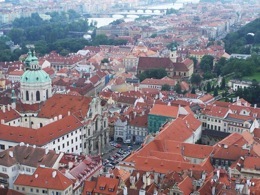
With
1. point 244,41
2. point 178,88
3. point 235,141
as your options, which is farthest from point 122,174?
point 244,41

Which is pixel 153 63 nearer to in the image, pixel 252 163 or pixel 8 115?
pixel 8 115

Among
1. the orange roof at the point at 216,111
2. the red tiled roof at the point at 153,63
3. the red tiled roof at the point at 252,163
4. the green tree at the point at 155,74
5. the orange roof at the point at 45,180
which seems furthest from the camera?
the red tiled roof at the point at 153,63

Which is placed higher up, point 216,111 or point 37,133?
point 37,133

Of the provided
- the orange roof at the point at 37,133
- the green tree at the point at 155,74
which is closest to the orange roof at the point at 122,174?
the orange roof at the point at 37,133

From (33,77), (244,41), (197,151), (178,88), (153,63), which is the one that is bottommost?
(178,88)

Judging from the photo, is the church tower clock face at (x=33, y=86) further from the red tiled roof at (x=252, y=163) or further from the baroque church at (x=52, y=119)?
the red tiled roof at (x=252, y=163)

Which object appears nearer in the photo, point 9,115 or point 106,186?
point 106,186

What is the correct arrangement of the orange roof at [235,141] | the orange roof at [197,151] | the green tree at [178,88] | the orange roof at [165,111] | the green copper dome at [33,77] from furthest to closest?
the green tree at [178,88] < the green copper dome at [33,77] < the orange roof at [165,111] < the orange roof at [235,141] < the orange roof at [197,151]

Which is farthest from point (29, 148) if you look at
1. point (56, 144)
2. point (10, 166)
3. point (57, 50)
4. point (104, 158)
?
point (57, 50)
